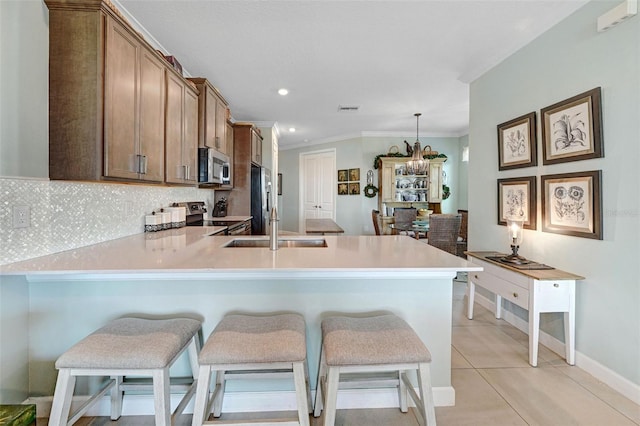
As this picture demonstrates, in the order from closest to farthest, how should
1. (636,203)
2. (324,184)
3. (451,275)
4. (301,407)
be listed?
(301,407) < (451,275) < (636,203) < (324,184)

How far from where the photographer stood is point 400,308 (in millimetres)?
1739

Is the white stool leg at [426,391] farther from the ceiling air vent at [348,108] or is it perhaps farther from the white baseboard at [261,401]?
the ceiling air vent at [348,108]

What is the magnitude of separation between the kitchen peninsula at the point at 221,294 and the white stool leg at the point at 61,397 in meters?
0.42

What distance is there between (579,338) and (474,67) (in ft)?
8.86

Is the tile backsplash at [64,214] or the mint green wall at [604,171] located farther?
the mint green wall at [604,171]

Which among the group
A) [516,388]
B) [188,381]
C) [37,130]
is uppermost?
[37,130]

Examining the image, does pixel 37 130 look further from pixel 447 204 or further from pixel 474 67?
Answer: pixel 447 204

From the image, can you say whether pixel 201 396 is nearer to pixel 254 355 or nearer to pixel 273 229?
pixel 254 355

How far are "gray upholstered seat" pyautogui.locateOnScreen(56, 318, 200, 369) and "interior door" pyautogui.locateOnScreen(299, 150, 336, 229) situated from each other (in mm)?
6223

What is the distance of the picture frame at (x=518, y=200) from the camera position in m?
2.71

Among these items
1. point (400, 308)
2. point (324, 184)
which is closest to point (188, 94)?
point (400, 308)

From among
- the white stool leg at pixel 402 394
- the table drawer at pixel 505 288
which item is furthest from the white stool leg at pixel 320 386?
the table drawer at pixel 505 288

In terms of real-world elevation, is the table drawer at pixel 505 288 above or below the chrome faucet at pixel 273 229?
below

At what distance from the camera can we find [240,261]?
1518 mm
